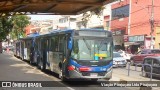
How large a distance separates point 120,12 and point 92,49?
48935 millimetres

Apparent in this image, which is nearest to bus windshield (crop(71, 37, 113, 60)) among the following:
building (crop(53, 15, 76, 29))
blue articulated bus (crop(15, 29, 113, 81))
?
blue articulated bus (crop(15, 29, 113, 81))

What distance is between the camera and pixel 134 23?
58.7m

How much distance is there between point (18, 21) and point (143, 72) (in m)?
50.7

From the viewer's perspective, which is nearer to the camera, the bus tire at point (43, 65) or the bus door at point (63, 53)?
the bus door at point (63, 53)

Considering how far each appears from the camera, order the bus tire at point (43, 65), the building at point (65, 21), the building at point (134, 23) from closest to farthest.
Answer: the bus tire at point (43, 65)
the building at point (134, 23)
the building at point (65, 21)

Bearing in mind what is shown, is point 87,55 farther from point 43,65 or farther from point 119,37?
point 119,37

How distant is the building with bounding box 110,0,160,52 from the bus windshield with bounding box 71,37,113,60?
35.3 meters

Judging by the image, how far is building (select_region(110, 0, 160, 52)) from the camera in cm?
5530

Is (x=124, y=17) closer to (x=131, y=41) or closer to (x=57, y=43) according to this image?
(x=131, y=41)

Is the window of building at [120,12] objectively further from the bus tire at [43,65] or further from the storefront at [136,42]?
the bus tire at [43,65]

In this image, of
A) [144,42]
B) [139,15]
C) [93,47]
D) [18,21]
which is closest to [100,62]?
[93,47]

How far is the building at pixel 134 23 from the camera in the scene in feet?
181

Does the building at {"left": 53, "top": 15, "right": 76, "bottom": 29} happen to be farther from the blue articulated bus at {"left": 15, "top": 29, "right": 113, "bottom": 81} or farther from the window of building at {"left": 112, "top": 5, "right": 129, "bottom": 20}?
the blue articulated bus at {"left": 15, "top": 29, "right": 113, "bottom": 81}

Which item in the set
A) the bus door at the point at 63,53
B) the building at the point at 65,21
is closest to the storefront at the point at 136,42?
the bus door at the point at 63,53
